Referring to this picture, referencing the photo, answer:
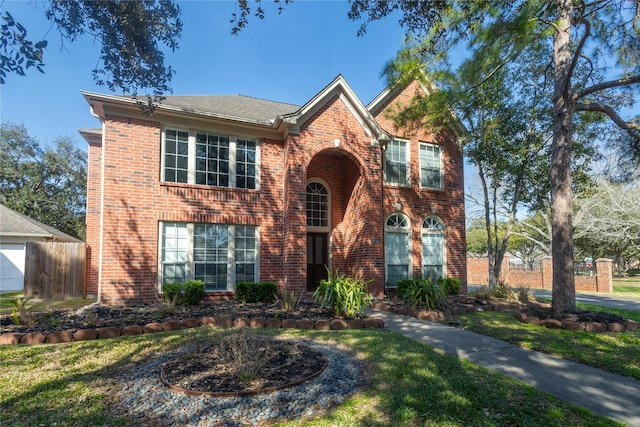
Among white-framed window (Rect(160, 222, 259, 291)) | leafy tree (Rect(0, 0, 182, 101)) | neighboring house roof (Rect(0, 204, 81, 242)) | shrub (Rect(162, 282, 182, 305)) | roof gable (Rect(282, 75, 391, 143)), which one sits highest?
roof gable (Rect(282, 75, 391, 143))

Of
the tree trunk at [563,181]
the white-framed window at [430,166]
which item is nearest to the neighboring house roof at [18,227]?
the white-framed window at [430,166]

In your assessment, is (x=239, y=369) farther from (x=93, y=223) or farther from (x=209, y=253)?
(x=93, y=223)

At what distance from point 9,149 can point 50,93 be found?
3050cm

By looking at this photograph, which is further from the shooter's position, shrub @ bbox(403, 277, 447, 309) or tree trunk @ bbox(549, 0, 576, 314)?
shrub @ bbox(403, 277, 447, 309)

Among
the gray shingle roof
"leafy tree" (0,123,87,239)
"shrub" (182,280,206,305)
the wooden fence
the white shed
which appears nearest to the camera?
"shrub" (182,280,206,305)

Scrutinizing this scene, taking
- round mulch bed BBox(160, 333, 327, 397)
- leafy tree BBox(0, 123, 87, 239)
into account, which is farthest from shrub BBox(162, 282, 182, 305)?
leafy tree BBox(0, 123, 87, 239)

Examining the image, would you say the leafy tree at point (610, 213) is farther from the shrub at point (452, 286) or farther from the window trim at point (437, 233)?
the shrub at point (452, 286)

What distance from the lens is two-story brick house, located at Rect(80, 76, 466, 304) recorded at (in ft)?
32.5

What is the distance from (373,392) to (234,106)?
11.6 m

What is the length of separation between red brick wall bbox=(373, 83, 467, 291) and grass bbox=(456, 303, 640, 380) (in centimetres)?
544

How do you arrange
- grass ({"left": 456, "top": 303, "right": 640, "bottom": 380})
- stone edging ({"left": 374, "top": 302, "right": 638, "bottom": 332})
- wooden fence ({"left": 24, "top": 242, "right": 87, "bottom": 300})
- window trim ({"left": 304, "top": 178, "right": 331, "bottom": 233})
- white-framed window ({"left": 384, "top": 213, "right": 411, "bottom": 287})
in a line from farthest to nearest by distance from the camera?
window trim ({"left": 304, "top": 178, "right": 331, "bottom": 233}) < white-framed window ({"left": 384, "top": 213, "right": 411, "bottom": 287}) < wooden fence ({"left": 24, "top": 242, "right": 87, "bottom": 300}) < stone edging ({"left": 374, "top": 302, "right": 638, "bottom": 332}) < grass ({"left": 456, "top": 303, "right": 640, "bottom": 380})

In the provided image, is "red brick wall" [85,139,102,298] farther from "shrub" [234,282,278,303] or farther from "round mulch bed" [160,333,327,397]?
"round mulch bed" [160,333,327,397]

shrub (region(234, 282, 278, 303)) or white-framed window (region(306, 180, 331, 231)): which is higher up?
white-framed window (region(306, 180, 331, 231))

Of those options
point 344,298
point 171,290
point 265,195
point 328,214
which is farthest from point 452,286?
point 171,290
